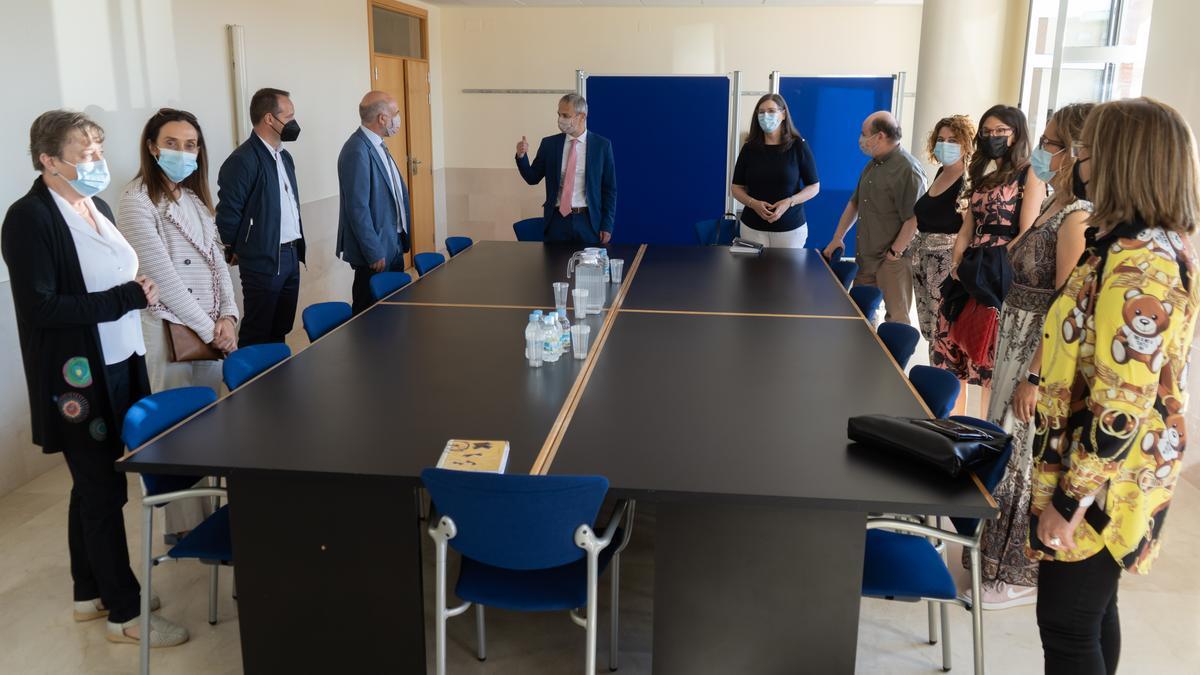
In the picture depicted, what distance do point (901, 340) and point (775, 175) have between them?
2.61 m

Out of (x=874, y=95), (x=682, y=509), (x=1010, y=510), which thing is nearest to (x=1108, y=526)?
(x=682, y=509)

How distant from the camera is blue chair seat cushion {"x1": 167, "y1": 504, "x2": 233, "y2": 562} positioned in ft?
8.47

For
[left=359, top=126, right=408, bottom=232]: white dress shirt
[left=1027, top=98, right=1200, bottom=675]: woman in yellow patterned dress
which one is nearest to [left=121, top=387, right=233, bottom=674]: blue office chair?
[left=1027, top=98, right=1200, bottom=675]: woman in yellow patterned dress

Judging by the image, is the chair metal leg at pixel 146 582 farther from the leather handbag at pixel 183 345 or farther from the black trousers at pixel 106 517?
the leather handbag at pixel 183 345

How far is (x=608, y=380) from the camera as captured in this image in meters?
3.00

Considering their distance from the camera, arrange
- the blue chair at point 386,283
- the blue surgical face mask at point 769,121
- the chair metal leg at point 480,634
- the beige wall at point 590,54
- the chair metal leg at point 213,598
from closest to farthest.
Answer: the chair metal leg at point 480,634 → the chair metal leg at point 213,598 → the blue chair at point 386,283 → the blue surgical face mask at point 769,121 → the beige wall at point 590,54

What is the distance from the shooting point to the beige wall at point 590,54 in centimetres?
895

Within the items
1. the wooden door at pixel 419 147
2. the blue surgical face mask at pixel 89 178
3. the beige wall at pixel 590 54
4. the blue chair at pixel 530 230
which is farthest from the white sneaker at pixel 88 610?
the beige wall at pixel 590 54

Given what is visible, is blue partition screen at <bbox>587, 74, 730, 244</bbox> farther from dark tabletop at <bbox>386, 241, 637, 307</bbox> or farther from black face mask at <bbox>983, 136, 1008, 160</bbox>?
black face mask at <bbox>983, 136, 1008, 160</bbox>

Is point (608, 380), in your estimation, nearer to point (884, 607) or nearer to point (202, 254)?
point (884, 607)

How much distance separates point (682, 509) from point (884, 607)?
1276mm

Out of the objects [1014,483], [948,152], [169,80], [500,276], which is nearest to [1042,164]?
[1014,483]

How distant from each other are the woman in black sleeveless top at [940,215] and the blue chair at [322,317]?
9.00 ft

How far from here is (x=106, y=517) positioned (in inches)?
110
